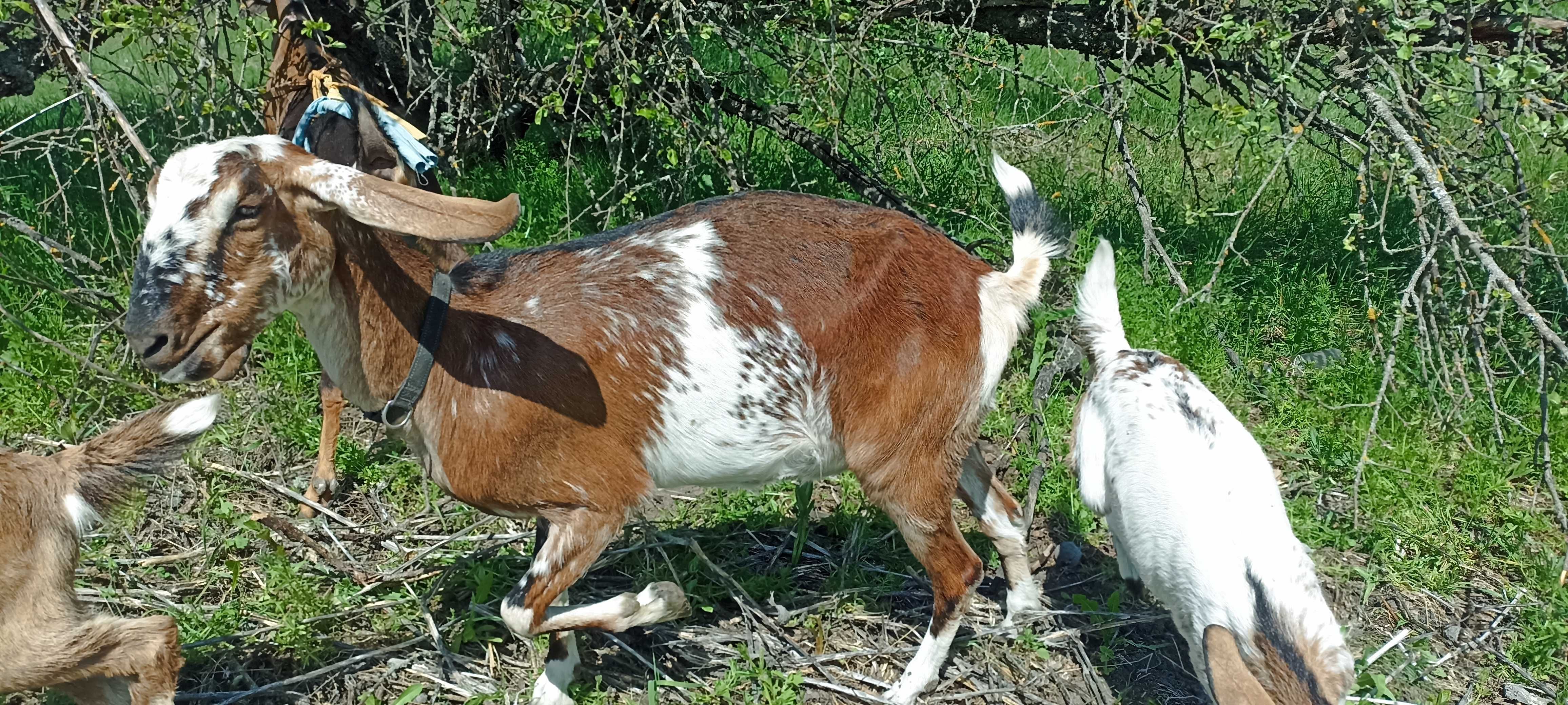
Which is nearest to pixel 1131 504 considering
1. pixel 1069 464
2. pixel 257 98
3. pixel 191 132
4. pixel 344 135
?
pixel 1069 464

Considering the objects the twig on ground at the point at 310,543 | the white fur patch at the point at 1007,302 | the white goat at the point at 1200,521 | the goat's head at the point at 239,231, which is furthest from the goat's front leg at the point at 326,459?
the white goat at the point at 1200,521

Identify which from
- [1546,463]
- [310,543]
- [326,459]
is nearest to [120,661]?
[310,543]

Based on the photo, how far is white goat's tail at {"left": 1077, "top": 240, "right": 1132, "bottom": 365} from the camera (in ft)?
12.5

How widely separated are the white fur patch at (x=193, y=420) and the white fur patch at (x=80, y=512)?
0.25 m

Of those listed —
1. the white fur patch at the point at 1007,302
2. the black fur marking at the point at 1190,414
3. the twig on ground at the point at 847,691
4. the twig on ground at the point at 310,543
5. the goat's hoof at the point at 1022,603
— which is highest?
the white fur patch at the point at 1007,302

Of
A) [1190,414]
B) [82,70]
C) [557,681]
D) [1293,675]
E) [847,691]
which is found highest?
[82,70]

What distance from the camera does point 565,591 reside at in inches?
120

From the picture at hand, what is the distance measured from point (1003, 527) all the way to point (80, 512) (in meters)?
2.53

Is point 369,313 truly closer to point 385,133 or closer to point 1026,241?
point 385,133

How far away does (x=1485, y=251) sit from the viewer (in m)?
3.50

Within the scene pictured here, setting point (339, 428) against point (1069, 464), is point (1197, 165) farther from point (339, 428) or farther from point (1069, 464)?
point (339, 428)

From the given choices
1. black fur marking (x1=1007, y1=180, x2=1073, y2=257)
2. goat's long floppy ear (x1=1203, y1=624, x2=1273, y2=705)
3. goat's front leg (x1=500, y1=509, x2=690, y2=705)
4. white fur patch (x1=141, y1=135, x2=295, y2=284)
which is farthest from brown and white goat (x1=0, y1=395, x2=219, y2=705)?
goat's long floppy ear (x1=1203, y1=624, x2=1273, y2=705)

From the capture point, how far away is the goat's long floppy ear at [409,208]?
7.65 feet

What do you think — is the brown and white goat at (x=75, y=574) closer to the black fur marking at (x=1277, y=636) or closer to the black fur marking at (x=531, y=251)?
the black fur marking at (x=531, y=251)
